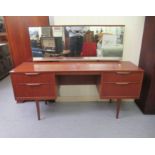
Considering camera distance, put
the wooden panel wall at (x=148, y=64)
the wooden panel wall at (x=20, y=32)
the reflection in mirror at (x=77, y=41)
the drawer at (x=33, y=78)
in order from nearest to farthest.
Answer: the drawer at (x=33, y=78) → the wooden panel wall at (x=148, y=64) → the reflection in mirror at (x=77, y=41) → the wooden panel wall at (x=20, y=32)

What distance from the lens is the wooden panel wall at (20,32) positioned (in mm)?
2073

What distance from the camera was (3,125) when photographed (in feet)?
5.87

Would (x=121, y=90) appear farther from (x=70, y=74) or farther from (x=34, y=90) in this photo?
(x=34, y=90)

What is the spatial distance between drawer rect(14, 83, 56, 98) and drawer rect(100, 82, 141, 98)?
0.62 metres

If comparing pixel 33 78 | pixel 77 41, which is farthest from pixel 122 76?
pixel 33 78

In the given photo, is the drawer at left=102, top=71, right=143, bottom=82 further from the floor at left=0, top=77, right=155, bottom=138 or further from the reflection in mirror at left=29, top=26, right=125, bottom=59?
the floor at left=0, top=77, right=155, bottom=138

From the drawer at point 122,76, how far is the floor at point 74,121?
1.96ft

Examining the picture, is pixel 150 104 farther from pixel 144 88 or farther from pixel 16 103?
pixel 16 103

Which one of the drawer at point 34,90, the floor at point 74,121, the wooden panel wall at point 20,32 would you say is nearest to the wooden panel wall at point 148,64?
the floor at point 74,121

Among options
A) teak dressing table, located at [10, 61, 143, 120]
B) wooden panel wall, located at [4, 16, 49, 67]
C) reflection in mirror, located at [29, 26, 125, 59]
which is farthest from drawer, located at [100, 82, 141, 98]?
wooden panel wall, located at [4, 16, 49, 67]

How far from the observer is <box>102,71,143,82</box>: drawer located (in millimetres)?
1608

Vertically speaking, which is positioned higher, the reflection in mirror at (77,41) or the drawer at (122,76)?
the reflection in mirror at (77,41)

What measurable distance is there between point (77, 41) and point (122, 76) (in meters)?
0.78

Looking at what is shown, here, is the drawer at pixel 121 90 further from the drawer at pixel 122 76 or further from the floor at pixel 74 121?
the floor at pixel 74 121
